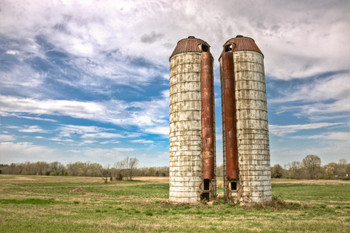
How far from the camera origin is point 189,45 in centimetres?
3098

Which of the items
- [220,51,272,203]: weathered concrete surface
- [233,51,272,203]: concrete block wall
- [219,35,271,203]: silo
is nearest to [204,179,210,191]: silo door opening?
[219,35,271,203]: silo

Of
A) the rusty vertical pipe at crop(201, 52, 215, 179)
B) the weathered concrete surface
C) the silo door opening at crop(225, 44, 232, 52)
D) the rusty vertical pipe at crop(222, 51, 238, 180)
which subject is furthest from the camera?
the silo door opening at crop(225, 44, 232, 52)

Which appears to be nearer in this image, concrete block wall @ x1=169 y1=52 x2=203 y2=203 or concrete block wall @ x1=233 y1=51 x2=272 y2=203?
concrete block wall @ x1=233 y1=51 x2=272 y2=203

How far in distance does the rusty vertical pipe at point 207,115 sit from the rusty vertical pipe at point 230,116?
1550 mm

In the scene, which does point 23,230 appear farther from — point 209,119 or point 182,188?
point 209,119

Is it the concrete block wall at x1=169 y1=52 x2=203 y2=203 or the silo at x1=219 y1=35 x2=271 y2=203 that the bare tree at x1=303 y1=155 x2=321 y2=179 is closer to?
the silo at x1=219 y1=35 x2=271 y2=203

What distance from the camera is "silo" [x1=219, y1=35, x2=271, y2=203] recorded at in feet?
88.7

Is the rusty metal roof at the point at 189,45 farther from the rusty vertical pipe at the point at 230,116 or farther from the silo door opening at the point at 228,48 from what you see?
the rusty vertical pipe at the point at 230,116

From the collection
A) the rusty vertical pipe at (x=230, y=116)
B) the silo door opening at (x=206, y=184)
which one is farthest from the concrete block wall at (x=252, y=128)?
the silo door opening at (x=206, y=184)

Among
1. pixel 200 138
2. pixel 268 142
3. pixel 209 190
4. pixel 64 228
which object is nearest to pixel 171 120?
pixel 200 138

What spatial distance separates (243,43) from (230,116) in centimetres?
856

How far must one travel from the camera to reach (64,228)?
605 inches

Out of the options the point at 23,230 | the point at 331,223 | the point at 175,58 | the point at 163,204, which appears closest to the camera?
the point at 23,230

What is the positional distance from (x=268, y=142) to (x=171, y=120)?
10968mm
